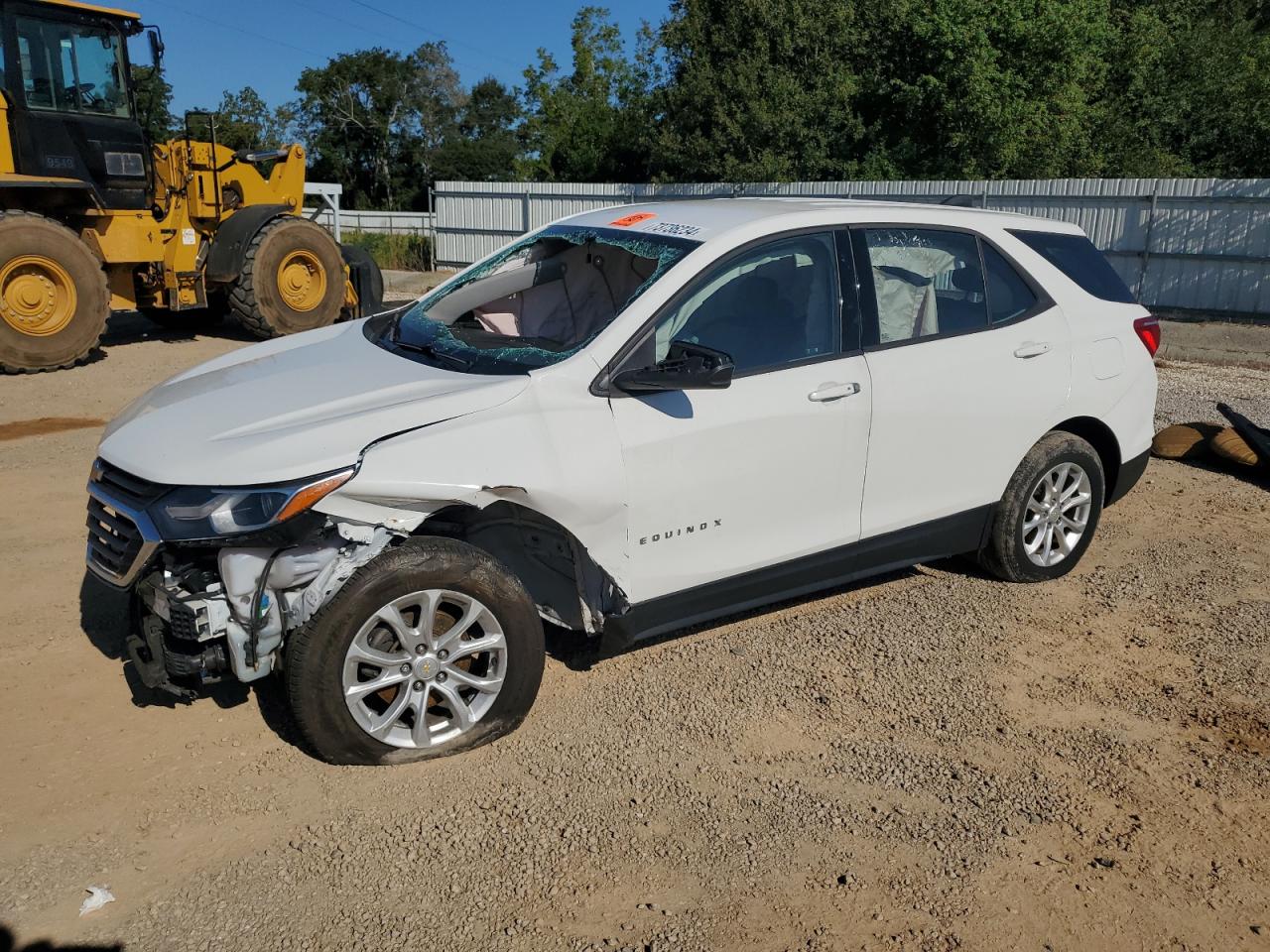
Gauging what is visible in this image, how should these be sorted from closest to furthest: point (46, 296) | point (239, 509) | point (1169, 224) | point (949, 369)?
point (239, 509) → point (949, 369) → point (46, 296) → point (1169, 224)

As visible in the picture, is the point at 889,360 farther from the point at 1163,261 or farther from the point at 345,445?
the point at 1163,261

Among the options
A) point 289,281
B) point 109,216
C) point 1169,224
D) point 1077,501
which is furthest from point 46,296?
point 1169,224

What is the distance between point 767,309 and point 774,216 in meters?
0.41

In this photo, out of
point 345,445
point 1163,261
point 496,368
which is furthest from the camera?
point 1163,261

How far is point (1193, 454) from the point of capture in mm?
7887

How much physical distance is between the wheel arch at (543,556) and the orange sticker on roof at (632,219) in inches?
59.4

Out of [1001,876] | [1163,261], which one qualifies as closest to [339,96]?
[1163,261]

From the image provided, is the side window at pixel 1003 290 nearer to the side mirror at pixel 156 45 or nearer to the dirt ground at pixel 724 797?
the dirt ground at pixel 724 797

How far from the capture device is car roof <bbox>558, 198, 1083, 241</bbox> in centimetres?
438

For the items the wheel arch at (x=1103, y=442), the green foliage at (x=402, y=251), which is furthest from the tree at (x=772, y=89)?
the wheel arch at (x=1103, y=442)

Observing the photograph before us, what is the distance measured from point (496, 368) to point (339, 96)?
5761cm

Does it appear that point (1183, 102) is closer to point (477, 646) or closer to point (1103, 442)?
point (1103, 442)

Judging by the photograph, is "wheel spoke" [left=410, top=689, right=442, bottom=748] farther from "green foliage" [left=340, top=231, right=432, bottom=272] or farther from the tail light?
"green foliage" [left=340, top=231, right=432, bottom=272]

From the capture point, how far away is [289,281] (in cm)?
1330
